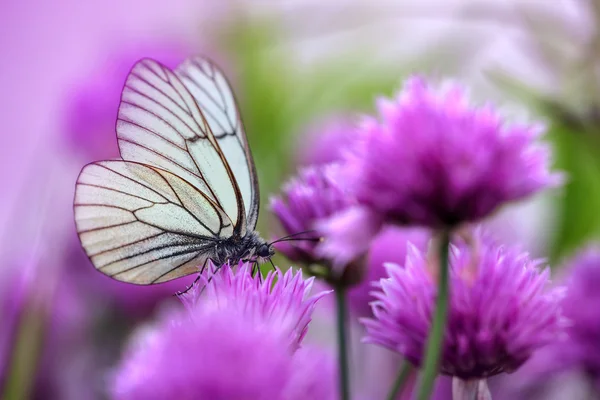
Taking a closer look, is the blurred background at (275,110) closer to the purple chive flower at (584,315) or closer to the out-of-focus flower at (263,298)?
the purple chive flower at (584,315)

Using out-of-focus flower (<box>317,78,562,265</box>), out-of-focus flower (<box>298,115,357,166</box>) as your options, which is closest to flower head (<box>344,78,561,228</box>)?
out-of-focus flower (<box>317,78,562,265</box>)

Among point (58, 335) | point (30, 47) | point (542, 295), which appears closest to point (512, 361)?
point (542, 295)

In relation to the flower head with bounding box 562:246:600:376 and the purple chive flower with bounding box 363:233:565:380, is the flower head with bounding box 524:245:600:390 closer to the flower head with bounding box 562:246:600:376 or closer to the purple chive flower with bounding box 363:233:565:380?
the flower head with bounding box 562:246:600:376

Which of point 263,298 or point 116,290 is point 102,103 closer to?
point 116,290

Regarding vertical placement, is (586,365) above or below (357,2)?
below

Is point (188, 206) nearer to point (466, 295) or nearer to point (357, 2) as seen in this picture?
point (466, 295)

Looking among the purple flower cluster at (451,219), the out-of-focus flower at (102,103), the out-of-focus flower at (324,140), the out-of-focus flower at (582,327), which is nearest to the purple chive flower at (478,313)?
the purple flower cluster at (451,219)
